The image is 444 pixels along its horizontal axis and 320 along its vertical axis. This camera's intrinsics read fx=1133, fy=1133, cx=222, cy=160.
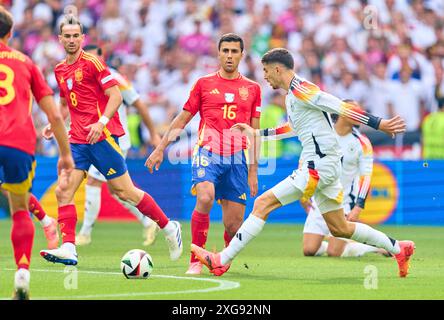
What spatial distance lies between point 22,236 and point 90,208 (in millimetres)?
7516

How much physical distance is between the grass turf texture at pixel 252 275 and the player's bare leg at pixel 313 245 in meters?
0.17

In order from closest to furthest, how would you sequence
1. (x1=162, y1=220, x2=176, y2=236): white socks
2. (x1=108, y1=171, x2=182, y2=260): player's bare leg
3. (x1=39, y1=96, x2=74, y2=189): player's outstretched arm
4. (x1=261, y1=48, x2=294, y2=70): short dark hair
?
1. (x1=39, y1=96, x2=74, y2=189): player's outstretched arm
2. (x1=261, y1=48, x2=294, y2=70): short dark hair
3. (x1=108, y1=171, x2=182, y2=260): player's bare leg
4. (x1=162, y1=220, x2=176, y2=236): white socks

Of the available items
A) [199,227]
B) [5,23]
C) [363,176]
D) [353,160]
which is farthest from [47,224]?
[5,23]

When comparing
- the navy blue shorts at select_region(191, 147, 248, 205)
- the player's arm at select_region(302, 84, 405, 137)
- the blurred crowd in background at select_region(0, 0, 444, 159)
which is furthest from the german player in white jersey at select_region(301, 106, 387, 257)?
the blurred crowd in background at select_region(0, 0, 444, 159)

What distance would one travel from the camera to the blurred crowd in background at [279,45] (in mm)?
21625

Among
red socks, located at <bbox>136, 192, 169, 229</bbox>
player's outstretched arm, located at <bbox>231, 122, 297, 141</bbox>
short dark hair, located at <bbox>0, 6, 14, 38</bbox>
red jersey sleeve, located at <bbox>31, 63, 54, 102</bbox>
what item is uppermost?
short dark hair, located at <bbox>0, 6, 14, 38</bbox>

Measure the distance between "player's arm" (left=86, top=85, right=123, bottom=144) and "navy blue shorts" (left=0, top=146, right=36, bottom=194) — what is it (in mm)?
2819

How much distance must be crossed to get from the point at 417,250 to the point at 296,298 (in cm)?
593

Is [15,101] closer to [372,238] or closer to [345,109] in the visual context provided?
[345,109]

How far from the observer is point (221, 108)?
12281mm

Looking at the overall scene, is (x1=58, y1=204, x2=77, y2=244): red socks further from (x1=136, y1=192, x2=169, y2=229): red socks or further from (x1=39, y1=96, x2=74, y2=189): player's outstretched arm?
(x1=39, y1=96, x2=74, y2=189): player's outstretched arm

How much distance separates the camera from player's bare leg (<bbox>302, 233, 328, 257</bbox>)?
14562mm

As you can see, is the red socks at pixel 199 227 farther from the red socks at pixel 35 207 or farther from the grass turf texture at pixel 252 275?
the red socks at pixel 35 207
